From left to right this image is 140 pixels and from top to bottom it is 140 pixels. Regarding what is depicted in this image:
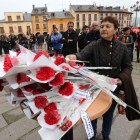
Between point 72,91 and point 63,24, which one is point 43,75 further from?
point 63,24

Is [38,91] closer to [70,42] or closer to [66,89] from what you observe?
[66,89]

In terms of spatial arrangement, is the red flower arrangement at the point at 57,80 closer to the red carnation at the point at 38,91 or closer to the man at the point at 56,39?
the red carnation at the point at 38,91

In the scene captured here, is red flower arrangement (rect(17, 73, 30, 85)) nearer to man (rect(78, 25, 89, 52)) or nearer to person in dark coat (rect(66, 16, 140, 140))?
person in dark coat (rect(66, 16, 140, 140))

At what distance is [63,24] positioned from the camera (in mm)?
36875

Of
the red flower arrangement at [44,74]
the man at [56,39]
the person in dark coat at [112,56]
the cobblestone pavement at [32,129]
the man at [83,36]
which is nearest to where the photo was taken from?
A: the red flower arrangement at [44,74]

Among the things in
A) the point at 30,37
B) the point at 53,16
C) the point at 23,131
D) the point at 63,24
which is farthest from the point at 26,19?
the point at 23,131

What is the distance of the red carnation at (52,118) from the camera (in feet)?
2.81

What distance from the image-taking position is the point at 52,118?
859mm

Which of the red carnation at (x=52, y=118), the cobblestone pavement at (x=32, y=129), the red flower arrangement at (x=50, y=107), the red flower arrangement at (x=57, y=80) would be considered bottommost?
the cobblestone pavement at (x=32, y=129)

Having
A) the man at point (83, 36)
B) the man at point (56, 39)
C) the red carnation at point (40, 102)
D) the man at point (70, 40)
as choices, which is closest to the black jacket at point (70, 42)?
the man at point (70, 40)

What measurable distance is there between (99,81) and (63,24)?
38.2m

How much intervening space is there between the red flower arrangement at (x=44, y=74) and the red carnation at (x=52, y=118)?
0.81 feet

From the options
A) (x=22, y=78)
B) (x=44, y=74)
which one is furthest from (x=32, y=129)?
(x=44, y=74)

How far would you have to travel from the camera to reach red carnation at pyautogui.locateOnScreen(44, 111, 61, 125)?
2.81 ft
